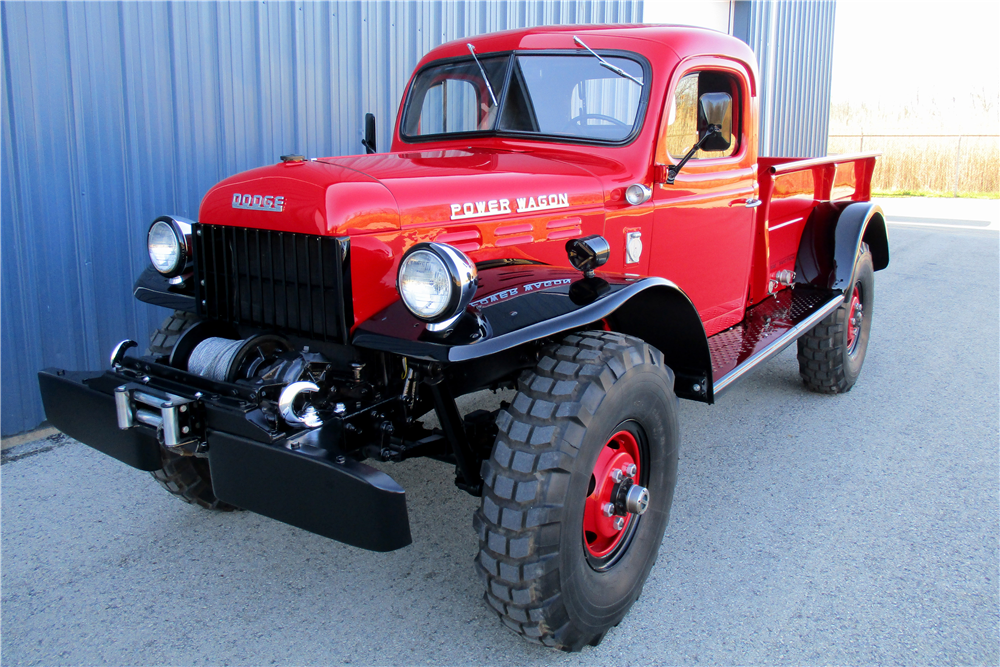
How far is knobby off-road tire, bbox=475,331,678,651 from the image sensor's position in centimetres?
212

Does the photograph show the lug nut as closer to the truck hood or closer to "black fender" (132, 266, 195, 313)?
the truck hood

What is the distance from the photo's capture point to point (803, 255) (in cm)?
471

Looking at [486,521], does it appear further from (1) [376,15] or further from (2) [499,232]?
(1) [376,15]

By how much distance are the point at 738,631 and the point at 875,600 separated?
0.55 meters

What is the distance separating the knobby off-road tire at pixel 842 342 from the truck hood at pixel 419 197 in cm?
220

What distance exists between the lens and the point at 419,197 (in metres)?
2.47

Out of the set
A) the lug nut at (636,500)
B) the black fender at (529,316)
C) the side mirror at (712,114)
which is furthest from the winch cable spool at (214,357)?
the side mirror at (712,114)

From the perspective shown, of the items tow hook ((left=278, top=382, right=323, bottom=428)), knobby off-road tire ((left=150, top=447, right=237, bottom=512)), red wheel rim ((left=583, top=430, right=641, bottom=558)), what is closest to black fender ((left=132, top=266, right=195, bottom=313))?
knobby off-road tire ((left=150, top=447, right=237, bottom=512))

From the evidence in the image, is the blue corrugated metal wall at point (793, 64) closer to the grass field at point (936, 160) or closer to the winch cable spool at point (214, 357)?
the grass field at point (936, 160)

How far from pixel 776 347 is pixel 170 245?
2.70 metres

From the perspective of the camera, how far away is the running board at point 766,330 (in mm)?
3295

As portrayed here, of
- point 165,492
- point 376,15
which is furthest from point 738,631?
point 376,15

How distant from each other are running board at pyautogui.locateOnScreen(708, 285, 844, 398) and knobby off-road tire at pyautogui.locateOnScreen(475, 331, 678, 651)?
2.70ft

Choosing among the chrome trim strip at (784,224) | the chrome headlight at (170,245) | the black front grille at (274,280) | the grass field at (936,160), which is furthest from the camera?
the grass field at (936,160)
